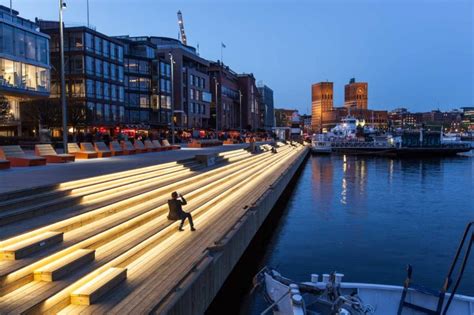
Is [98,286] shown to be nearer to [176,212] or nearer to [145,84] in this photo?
[176,212]

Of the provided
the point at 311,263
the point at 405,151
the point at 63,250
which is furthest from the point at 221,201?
the point at 405,151

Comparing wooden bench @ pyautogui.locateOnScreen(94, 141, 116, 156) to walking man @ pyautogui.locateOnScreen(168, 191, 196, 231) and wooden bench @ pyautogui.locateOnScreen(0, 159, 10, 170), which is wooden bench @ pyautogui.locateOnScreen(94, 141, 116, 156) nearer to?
wooden bench @ pyautogui.locateOnScreen(0, 159, 10, 170)

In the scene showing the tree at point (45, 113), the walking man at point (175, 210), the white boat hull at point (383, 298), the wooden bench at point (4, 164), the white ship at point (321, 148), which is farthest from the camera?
the white ship at point (321, 148)

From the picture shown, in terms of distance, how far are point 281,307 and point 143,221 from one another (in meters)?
4.37

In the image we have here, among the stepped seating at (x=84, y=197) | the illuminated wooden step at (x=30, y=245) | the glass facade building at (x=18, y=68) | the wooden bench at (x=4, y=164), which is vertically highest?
the glass facade building at (x=18, y=68)

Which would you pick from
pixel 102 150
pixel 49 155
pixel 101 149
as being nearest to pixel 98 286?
pixel 49 155

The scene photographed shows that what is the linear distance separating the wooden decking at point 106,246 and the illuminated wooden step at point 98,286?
16 millimetres

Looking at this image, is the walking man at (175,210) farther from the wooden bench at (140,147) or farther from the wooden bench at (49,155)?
the wooden bench at (140,147)

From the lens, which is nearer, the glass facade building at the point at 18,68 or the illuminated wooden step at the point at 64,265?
the illuminated wooden step at the point at 64,265

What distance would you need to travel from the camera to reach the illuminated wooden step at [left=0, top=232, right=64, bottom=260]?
7.48 metres

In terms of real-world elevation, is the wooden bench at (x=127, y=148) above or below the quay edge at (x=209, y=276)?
above

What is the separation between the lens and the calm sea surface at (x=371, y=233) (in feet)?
52.9

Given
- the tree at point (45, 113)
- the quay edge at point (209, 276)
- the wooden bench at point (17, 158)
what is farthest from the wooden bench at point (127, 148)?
the tree at point (45, 113)

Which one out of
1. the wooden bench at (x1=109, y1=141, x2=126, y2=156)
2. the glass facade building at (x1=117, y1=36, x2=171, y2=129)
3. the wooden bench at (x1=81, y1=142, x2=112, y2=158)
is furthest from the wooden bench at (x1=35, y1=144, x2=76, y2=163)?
the glass facade building at (x1=117, y1=36, x2=171, y2=129)
